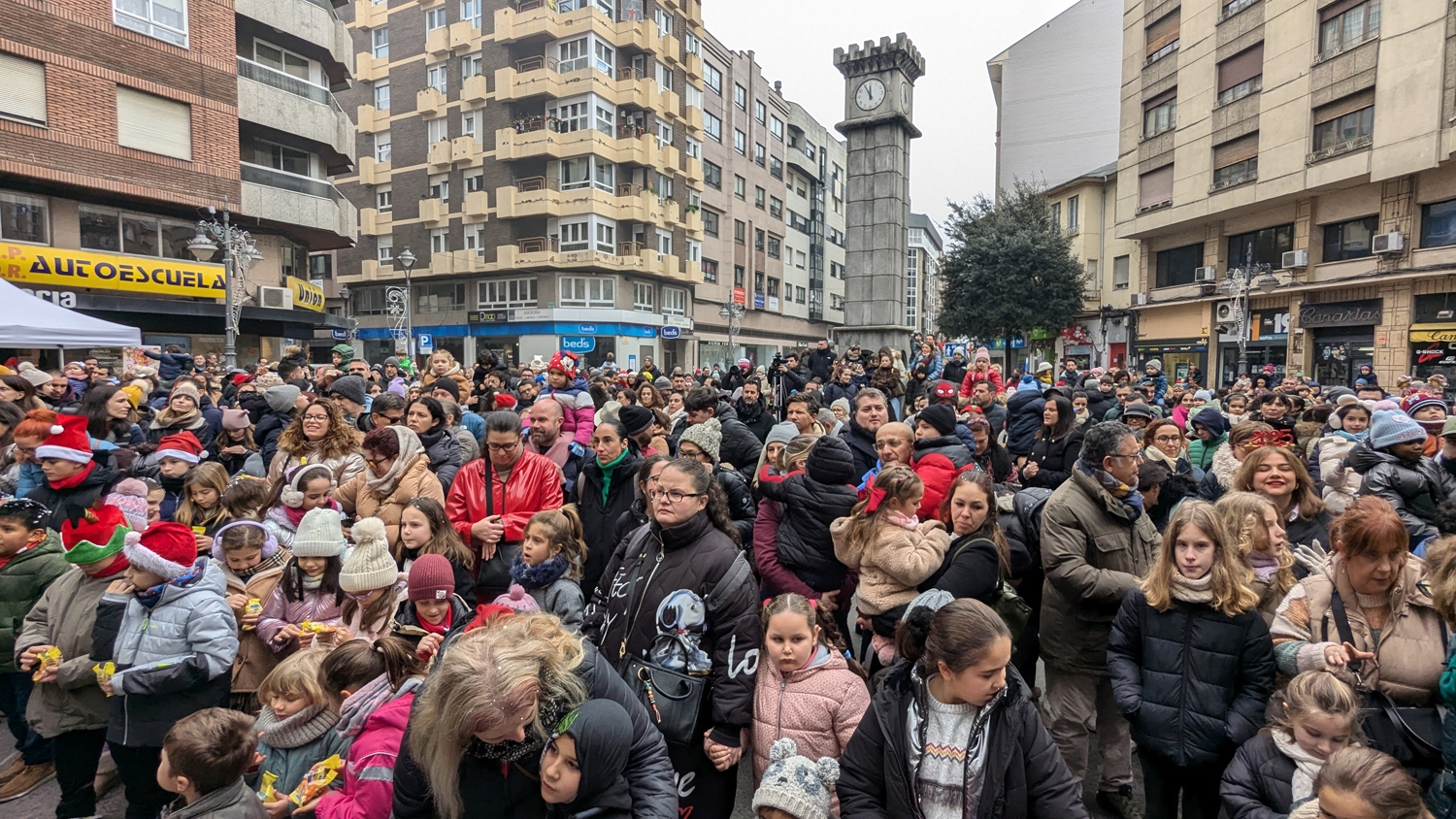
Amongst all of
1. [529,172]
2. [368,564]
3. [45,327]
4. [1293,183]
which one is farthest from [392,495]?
[529,172]

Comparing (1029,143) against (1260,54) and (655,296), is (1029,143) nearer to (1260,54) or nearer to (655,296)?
(1260,54)

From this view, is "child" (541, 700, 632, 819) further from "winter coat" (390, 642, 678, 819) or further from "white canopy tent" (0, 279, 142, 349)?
"white canopy tent" (0, 279, 142, 349)

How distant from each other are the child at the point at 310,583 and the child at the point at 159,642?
327 mm

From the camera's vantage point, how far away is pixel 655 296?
37.5 metres

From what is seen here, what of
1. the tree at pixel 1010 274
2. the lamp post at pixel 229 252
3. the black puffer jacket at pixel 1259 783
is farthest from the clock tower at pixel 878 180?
the black puffer jacket at pixel 1259 783

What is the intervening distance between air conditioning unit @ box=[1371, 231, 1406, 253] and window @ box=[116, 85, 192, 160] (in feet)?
111

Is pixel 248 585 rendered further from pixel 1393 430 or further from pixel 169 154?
pixel 169 154

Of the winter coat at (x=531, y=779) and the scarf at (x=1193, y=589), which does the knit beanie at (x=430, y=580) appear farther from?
the scarf at (x=1193, y=589)

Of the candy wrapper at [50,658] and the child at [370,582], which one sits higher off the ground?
the child at [370,582]

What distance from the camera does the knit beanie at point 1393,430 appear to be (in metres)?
4.43

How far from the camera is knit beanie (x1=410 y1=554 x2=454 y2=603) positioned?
3.24 metres

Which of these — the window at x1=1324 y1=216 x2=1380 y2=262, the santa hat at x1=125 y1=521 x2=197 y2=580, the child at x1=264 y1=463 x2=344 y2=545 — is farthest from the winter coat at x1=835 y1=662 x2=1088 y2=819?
the window at x1=1324 y1=216 x2=1380 y2=262

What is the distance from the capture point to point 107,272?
18.2 meters

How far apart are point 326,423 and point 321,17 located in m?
24.6
